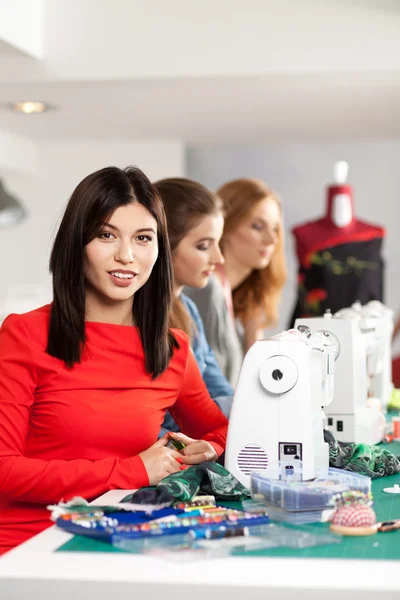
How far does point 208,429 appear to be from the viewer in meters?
2.01

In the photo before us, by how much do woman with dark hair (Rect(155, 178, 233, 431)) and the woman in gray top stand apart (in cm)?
37

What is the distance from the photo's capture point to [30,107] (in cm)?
393

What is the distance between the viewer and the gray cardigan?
289cm

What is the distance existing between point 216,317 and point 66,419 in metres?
1.25

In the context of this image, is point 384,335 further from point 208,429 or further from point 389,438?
point 208,429

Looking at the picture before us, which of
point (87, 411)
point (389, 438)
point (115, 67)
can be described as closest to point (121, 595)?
point (87, 411)

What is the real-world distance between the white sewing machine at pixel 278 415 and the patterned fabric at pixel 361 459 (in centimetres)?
13

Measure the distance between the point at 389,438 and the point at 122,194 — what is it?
3.73ft

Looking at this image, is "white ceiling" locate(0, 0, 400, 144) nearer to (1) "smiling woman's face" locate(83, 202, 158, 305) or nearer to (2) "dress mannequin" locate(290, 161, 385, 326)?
(2) "dress mannequin" locate(290, 161, 385, 326)

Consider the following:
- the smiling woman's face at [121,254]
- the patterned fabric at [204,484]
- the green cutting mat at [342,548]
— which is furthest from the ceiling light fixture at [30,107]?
the green cutting mat at [342,548]

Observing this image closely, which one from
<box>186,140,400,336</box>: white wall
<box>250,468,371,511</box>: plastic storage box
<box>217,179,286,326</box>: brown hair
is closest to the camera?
<box>250,468,371,511</box>: plastic storage box

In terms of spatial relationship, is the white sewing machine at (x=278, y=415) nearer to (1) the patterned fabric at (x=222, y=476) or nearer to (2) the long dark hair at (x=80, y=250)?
(1) the patterned fabric at (x=222, y=476)

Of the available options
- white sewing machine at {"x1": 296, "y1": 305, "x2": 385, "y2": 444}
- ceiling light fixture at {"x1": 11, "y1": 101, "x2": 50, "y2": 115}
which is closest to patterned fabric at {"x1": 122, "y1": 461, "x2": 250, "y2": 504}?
white sewing machine at {"x1": 296, "y1": 305, "x2": 385, "y2": 444}

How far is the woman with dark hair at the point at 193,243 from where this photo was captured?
248cm
